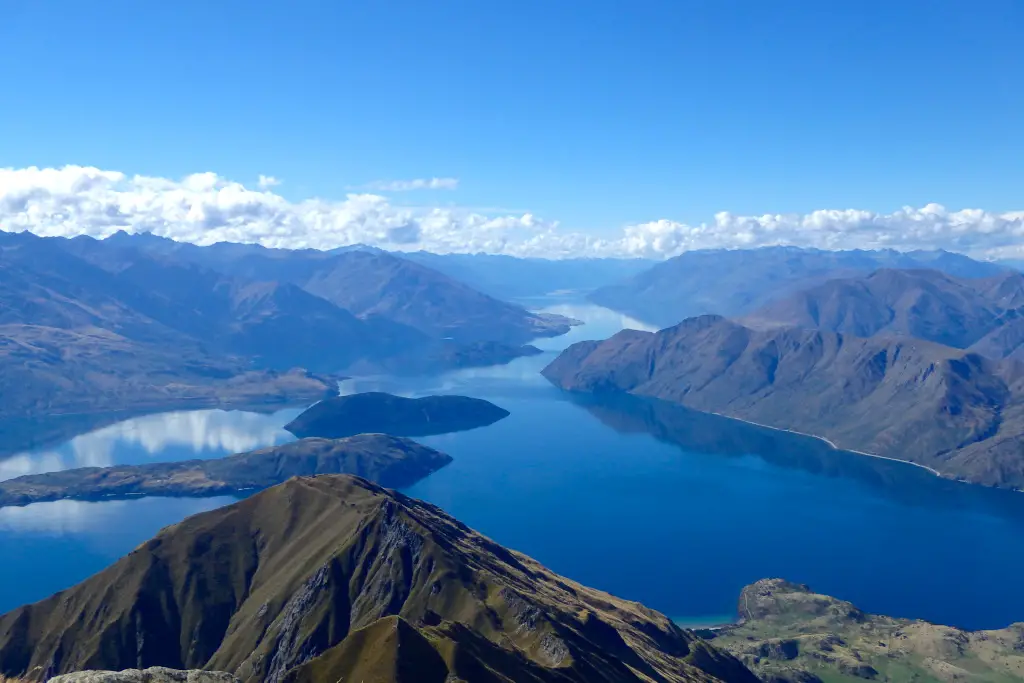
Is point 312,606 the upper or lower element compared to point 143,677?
lower

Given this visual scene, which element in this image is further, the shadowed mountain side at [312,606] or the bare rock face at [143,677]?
the shadowed mountain side at [312,606]

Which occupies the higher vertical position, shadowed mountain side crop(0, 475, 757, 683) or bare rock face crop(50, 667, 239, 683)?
bare rock face crop(50, 667, 239, 683)

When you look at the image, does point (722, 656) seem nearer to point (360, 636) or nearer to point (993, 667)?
point (993, 667)

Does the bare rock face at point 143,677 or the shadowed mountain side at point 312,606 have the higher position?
the bare rock face at point 143,677

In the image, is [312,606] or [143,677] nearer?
[143,677]
